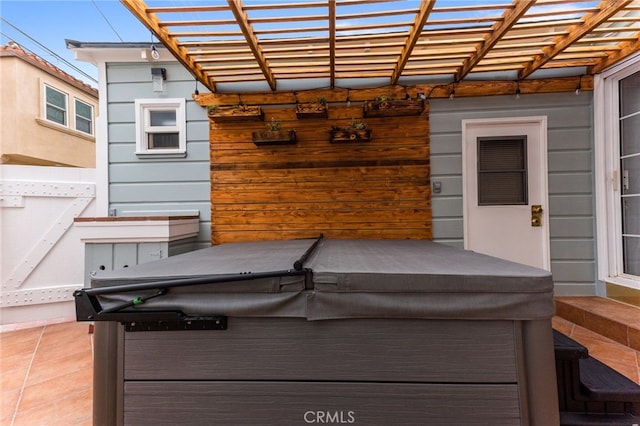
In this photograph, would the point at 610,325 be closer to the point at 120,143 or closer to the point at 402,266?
the point at 402,266

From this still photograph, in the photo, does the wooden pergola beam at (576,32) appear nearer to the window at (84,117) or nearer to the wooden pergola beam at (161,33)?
the wooden pergola beam at (161,33)

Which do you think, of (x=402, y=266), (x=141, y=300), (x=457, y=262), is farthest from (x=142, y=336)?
(x=457, y=262)

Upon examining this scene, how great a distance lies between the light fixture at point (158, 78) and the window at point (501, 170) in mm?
3355

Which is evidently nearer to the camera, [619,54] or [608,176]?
[619,54]

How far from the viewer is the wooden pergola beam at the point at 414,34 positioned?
1.89 metres

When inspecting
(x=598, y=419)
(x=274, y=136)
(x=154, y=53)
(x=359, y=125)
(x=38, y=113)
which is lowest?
(x=598, y=419)

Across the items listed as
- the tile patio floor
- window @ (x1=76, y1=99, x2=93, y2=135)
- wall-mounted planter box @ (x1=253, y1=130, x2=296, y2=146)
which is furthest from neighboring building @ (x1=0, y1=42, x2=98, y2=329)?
window @ (x1=76, y1=99, x2=93, y2=135)

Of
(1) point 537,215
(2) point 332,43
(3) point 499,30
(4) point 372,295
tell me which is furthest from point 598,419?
(2) point 332,43

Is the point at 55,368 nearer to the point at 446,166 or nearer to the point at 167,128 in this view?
the point at 167,128

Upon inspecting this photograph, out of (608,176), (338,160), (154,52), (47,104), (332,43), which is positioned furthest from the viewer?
(47,104)

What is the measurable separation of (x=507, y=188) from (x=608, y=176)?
859 millimetres

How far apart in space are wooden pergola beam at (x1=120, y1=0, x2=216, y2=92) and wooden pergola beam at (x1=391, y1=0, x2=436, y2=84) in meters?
1.83

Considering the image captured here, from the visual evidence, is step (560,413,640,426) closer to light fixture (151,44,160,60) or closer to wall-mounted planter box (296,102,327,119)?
wall-mounted planter box (296,102,327,119)

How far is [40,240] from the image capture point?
116 inches
